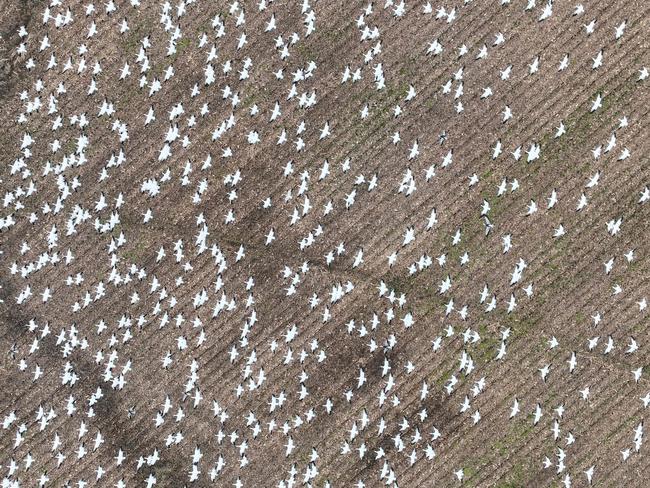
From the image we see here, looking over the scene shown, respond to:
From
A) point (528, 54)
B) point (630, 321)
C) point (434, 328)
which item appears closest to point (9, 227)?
point (434, 328)

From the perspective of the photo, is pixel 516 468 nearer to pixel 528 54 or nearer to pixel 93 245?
pixel 528 54

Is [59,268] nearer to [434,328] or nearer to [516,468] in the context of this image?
[434,328]

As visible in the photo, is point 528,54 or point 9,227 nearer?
point 528,54

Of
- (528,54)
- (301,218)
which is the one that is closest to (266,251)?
(301,218)

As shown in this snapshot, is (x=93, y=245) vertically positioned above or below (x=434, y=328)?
above

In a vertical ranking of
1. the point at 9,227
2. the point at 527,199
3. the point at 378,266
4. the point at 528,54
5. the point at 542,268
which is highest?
the point at 9,227

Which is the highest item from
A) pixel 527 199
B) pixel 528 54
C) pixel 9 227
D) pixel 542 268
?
pixel 9 227

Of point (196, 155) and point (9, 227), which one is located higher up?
point (9, 227)
